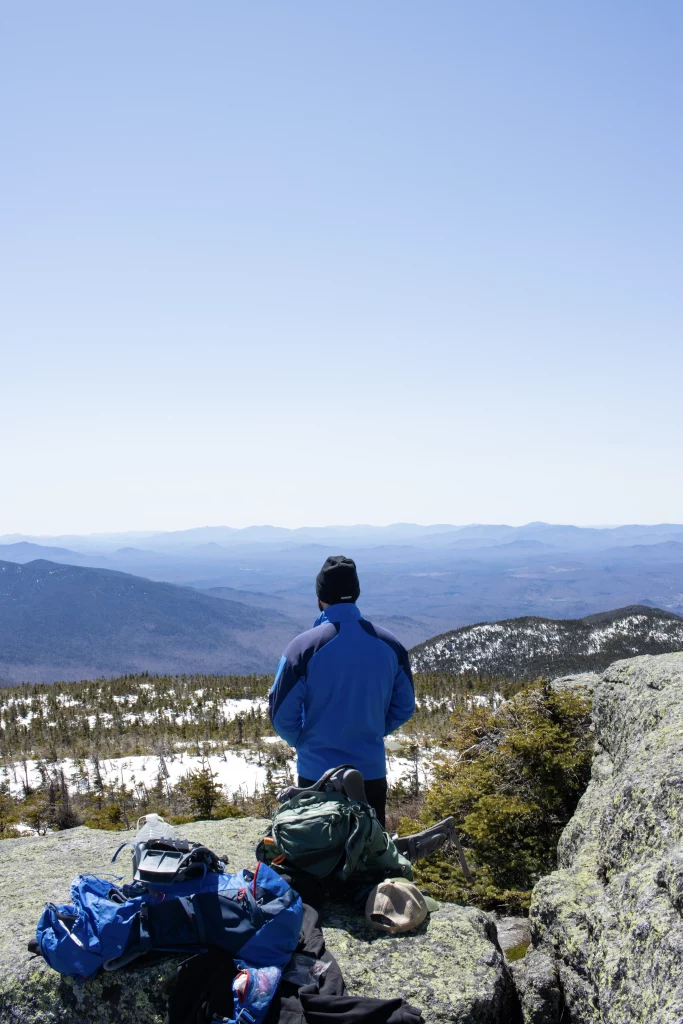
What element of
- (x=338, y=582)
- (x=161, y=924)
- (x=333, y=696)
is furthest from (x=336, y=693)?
(x=161, y=924)

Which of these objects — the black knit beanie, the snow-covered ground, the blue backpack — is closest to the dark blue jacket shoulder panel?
the black knit beanie

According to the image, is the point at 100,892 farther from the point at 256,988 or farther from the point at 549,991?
the point at 549,991

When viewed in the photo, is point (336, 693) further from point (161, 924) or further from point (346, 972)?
point (161, 924)

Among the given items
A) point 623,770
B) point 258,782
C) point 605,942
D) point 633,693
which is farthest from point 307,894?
point 258,782

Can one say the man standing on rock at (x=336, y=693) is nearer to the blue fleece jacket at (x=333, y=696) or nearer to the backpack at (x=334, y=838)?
the blue fleece jacket at (x=333, y=696)

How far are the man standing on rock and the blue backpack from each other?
1.38 meters

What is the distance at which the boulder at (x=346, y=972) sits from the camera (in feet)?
11.4

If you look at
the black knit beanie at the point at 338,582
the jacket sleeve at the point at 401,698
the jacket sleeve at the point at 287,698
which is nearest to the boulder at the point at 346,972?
the jacket sleeve at the point at 287,698

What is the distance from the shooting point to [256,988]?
3439 mm

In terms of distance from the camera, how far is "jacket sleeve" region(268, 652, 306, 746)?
16.8ft

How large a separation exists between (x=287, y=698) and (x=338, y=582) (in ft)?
3.17

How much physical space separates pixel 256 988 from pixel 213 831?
3.18m

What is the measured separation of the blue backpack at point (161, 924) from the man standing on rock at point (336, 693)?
1380mm

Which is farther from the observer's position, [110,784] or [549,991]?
[110,784]
